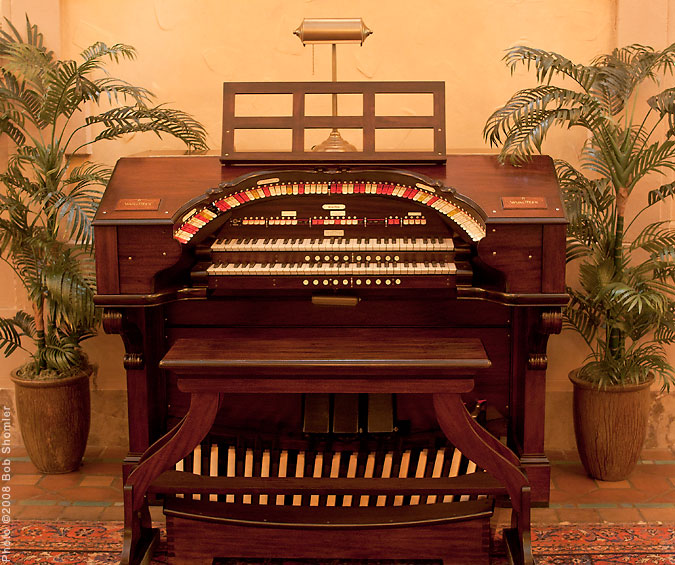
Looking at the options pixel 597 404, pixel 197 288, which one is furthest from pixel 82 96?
pixel 597 404

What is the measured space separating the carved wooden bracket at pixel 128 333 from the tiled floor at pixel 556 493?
70 cm

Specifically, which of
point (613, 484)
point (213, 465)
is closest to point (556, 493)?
point (613, 484)

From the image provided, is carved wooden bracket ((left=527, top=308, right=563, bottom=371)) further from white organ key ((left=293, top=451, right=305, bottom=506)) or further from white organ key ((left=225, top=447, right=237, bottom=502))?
white organ key ((left=225, top=447, right=237, bottom=502))

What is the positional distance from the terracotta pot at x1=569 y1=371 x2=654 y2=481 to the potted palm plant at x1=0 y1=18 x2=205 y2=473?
2.17 m

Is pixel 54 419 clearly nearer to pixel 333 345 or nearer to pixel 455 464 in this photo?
pixel 333 345

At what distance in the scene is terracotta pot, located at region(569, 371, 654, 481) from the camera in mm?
3586

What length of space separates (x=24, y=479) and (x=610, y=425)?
274 cm

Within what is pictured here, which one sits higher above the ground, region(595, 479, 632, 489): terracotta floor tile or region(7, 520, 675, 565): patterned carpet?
region(595, 479, 632, 489): terracotta floor tile

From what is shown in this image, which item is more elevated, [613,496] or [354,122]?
[354,122]

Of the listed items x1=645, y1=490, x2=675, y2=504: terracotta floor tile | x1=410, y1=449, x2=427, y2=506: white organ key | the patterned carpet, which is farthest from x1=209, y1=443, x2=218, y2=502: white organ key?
x1=645, y1=490, x2=675, y2=504: terracotta floor tile

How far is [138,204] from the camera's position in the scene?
10.1 ft

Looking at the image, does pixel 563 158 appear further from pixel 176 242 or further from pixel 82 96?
pixel 82 96

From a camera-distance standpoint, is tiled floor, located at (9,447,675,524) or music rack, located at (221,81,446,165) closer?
music rack, located at (221,81,446,165)

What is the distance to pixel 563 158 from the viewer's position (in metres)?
3.96
